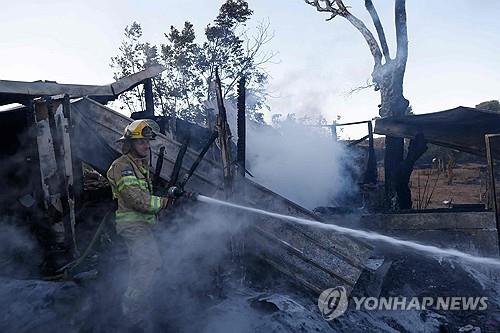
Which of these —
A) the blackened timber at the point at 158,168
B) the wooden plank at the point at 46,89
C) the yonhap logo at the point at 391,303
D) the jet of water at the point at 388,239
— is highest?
the wooden plank at the point at 46,89

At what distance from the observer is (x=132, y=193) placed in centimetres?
415

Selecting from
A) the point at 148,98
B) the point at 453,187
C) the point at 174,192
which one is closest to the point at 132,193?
the point at 174,192

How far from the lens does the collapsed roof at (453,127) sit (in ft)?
23.5

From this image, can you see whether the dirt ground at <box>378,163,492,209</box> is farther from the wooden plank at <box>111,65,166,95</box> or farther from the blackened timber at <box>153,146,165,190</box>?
the blackened timber at <box>153,146,165,190</box>

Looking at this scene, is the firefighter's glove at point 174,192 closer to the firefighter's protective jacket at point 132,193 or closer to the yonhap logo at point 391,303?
the firefighter's protective jacket at point 132,193

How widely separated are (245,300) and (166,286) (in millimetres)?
1119

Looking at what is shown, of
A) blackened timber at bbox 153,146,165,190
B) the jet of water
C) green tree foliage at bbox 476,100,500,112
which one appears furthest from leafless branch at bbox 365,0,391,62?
green tree foliage at bbox 476,100,500,112

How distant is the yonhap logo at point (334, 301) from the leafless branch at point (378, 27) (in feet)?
38.1

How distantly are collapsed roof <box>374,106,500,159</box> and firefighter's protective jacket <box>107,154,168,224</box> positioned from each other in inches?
224

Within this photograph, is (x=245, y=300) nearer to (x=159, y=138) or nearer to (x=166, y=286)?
(x=166, y=286)

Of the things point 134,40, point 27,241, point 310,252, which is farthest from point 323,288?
point 134,40

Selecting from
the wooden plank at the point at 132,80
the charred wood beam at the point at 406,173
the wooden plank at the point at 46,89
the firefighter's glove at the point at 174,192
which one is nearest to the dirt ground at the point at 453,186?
the charred wood beam at the point at 406,173

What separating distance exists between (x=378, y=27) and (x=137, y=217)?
13588 mm

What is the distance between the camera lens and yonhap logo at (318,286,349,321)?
199 inches
